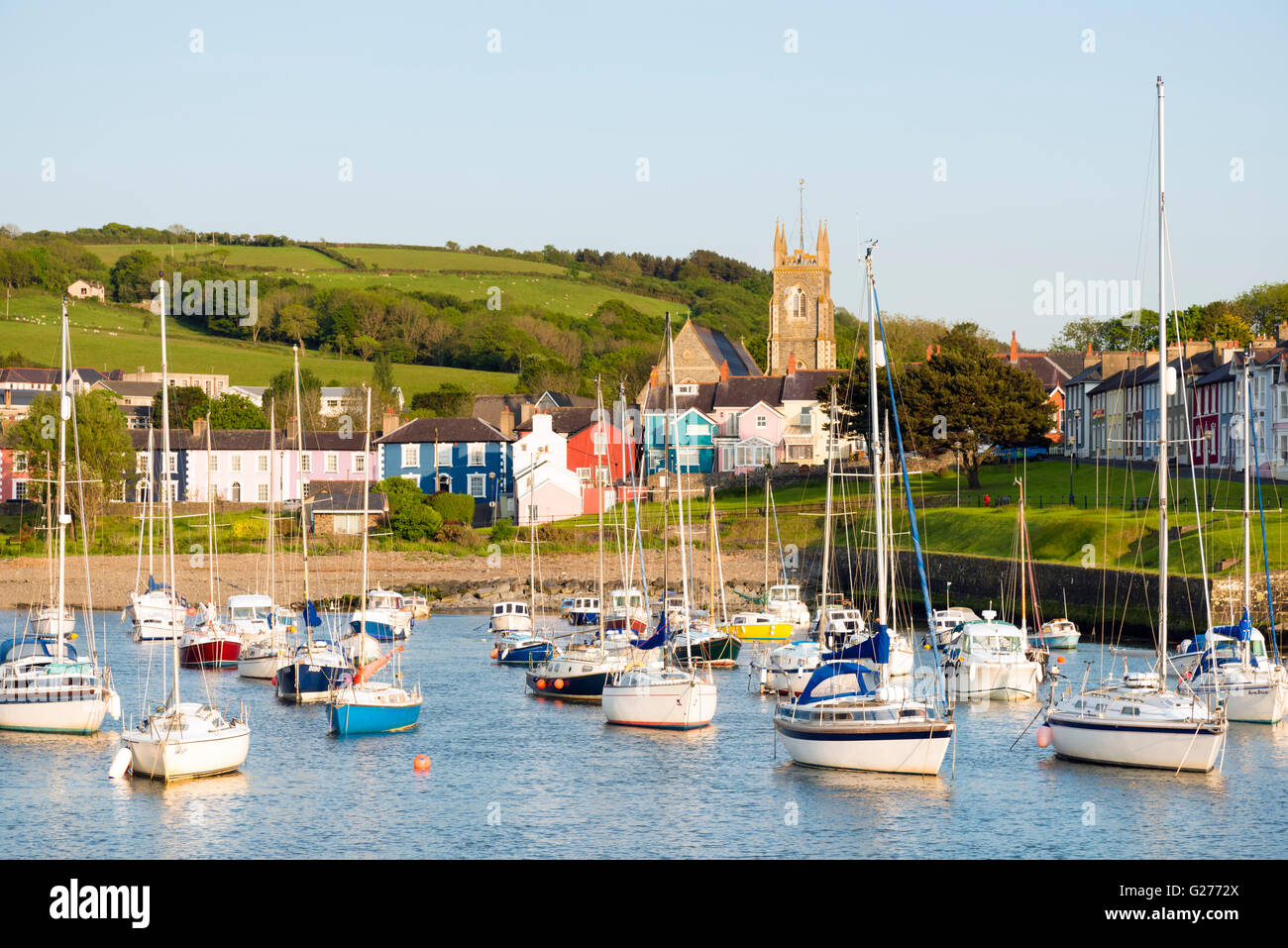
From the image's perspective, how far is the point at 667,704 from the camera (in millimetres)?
39656

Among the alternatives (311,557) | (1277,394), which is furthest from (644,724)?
(1277,394)

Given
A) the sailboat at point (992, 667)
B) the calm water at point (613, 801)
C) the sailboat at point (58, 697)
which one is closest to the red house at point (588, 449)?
the sailboat at point (992, 667)

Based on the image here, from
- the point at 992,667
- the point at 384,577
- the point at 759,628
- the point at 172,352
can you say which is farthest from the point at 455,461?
the point at 172,352

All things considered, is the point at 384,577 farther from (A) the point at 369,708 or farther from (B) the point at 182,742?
(B) the point at 182,742

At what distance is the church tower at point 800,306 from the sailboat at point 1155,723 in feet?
357

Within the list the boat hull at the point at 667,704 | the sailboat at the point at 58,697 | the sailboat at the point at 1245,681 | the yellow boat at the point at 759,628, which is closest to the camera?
the sailboat at the point at 58,697

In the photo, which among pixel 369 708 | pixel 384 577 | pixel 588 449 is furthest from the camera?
pixel 588 449

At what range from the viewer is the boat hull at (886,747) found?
32.0 metres

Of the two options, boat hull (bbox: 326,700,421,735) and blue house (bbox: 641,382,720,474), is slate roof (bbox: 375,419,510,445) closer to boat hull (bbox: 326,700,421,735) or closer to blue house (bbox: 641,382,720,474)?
blue house (bbox: 641,382,720,474)

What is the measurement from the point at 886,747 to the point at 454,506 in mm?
64351

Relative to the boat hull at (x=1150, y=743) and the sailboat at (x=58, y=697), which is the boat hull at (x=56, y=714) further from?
the boat hull at (x=1150, y=743)

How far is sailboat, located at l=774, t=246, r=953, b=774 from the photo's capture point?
32.1 meters

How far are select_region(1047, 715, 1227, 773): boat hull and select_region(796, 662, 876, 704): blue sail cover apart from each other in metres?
5.06
